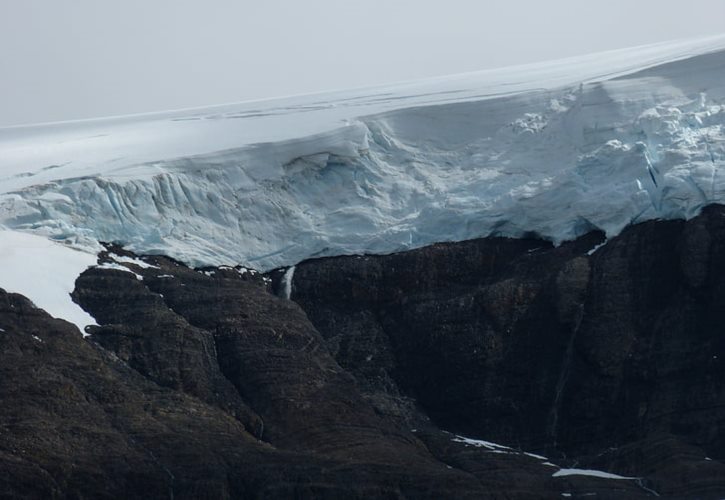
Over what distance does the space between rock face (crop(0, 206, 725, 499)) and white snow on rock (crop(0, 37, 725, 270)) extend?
579 mm

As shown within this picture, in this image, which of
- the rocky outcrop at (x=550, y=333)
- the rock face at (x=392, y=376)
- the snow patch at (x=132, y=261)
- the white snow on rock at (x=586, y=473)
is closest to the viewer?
the rock face at (x=392, y=376)

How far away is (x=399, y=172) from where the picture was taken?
36.8 meters

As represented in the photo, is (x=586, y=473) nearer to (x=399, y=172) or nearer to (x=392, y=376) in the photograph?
(x=392, y=376)

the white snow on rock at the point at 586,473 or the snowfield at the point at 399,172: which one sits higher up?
the snowfield at the point at 399,172

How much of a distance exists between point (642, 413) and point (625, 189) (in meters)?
4.79

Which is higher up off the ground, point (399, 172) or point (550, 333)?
point (399, 172)

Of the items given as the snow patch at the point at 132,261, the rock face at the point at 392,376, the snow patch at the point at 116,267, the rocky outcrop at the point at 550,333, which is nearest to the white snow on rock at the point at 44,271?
the snow patch at the point at 116,267

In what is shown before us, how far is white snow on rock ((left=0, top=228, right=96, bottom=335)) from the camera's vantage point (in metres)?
30.8

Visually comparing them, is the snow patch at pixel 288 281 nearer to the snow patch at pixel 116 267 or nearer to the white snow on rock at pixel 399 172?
the white snow on rock at pixel 399 172

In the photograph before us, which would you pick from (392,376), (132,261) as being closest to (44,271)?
(132,261)

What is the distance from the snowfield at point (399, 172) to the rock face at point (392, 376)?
23.9 inches

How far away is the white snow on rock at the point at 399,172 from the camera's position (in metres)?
34.2

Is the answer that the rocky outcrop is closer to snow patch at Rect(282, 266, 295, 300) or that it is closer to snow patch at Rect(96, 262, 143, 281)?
snow patch at Rect(282, 266, 295, 300)

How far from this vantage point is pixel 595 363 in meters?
32.8
